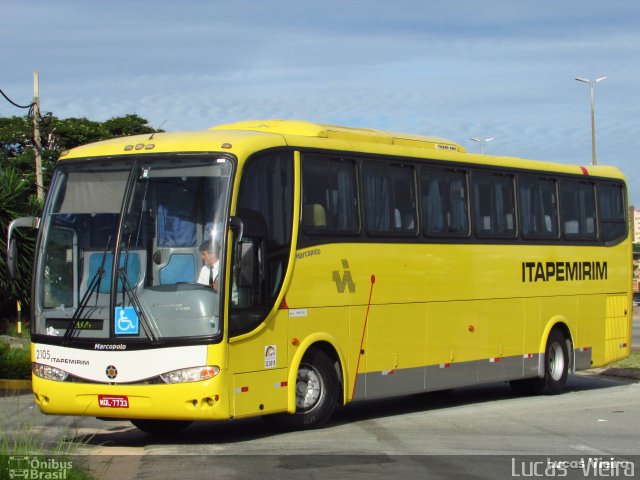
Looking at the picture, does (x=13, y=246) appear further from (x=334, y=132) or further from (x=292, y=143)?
(x=334, y=132)

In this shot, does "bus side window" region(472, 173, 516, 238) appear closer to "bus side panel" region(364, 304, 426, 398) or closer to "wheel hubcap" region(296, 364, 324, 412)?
"bus side panel" region(364, 304, 426, 398)

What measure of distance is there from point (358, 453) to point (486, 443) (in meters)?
1.64

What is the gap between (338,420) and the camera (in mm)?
14531

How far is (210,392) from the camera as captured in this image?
452 inches

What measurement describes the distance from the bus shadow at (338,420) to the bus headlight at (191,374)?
1.03 metres

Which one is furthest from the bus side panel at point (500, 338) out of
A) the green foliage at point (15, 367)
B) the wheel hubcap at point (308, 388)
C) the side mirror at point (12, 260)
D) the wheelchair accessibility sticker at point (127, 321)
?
the green foliage at point (15, 367)

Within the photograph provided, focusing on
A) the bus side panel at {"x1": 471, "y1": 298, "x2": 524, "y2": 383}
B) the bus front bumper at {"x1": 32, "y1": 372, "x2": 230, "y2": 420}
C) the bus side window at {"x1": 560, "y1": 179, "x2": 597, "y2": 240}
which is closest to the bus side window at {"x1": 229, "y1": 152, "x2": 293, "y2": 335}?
the bus front bumper at {"x1": 32, "y1": 372, "x2": 230, "y2": 420}

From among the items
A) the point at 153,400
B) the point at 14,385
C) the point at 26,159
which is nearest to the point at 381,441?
the point at 153,400

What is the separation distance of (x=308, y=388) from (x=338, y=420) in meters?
1.55

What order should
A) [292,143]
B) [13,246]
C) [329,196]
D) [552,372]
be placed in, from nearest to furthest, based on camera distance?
[13,246]
[292,143]
[329,196]
[552,372]

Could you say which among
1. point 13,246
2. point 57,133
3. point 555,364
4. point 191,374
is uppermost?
point 57,133

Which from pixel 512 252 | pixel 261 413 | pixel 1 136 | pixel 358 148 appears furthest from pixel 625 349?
pixel 1 136

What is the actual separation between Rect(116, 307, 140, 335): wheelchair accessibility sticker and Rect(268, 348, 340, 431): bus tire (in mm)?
2216

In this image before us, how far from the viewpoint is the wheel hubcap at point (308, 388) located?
514 inches
